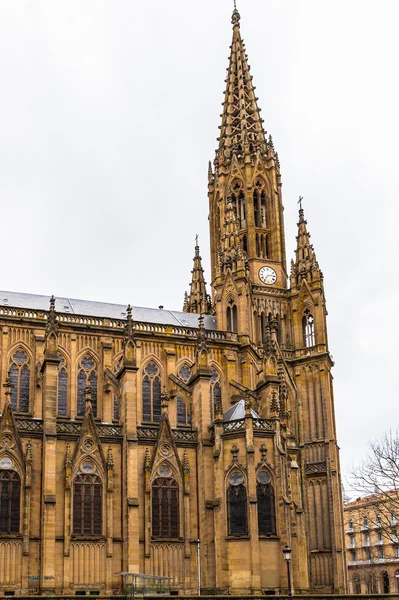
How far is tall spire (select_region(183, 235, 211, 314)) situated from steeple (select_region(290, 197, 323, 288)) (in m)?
10.2

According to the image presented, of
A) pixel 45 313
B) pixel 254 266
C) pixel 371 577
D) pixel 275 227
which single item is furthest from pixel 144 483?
pixel 371 577

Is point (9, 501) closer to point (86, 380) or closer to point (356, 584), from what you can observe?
point (86, 380)

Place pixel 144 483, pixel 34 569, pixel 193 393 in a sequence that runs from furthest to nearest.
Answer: pixel 193 393, pixel 144 483, pixel 34 569

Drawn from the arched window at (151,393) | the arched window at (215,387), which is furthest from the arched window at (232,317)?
the arched window at (151,393)

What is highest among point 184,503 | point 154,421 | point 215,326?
point 215,326

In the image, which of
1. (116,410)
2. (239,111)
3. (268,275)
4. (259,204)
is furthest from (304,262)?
(116,410)

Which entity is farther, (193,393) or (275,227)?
(275,227)

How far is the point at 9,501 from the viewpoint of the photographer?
4444cm

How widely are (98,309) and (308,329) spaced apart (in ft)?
57.3

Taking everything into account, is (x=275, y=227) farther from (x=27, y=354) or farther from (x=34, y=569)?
(x=34, y=569)

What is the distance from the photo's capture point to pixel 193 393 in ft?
170

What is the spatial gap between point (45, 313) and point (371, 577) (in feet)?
145

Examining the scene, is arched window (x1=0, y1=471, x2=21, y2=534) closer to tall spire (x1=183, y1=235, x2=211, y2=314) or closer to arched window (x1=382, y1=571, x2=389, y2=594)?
tall spire (x1=183, y1=235, x2=211, y2=314)

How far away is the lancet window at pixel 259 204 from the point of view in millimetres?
70294
